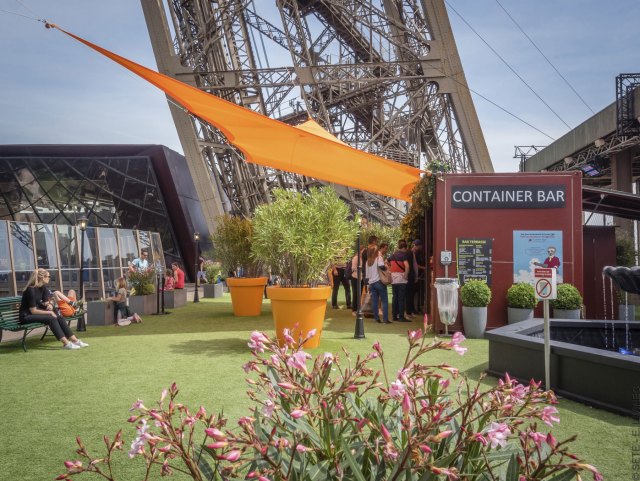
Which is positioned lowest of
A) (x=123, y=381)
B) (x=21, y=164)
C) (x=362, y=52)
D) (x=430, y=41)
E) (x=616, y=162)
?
(x=123, y=381)

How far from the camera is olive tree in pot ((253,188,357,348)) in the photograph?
7.66 m

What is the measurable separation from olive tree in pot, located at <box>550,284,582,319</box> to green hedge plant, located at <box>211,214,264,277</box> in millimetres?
7009

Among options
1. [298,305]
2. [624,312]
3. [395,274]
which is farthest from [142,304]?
[624,312]

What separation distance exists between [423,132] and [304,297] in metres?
17.7

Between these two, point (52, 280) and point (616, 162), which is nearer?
point (52, 280)

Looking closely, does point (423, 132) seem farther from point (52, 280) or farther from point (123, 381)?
point (123, 381)

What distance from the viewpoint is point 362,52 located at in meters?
26.1

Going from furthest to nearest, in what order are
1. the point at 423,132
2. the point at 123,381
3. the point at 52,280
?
1. the point at 423,132
2. the point at 52,280
3. the point at 123,381

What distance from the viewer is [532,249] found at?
32.1ft

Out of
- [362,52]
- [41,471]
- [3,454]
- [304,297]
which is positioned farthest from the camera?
[362,52]

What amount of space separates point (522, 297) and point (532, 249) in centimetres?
105

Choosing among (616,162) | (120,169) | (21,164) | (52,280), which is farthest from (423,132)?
(21,164)

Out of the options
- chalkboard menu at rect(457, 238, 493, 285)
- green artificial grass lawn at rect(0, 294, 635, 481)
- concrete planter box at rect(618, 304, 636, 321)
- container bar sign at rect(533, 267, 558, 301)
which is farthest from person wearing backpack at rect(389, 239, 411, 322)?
container bar sign at rect(533, 267, 558, 301)

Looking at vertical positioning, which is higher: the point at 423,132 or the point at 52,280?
the point at 423,132
